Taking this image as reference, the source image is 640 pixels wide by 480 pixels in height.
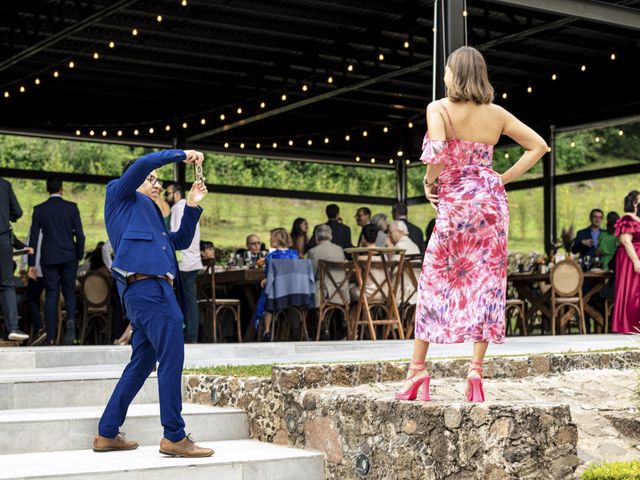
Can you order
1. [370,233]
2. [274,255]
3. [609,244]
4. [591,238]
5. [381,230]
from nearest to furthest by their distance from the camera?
[274,255] → [370,233] → [381,230] → [609,244] → [591,238]

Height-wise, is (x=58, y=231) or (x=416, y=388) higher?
(x=58, y=231)

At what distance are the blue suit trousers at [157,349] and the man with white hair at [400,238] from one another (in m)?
6.45

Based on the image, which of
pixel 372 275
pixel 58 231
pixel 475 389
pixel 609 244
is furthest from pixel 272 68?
pixel 475 389

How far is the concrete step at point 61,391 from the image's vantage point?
5023 millimetres

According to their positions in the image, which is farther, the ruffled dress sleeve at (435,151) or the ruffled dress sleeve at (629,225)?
the ruffled dress sleeve at (629,225)

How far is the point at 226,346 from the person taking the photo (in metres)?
7.84

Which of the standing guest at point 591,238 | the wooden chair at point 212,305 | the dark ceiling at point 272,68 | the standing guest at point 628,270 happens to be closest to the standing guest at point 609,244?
the standing guest at point 591,238

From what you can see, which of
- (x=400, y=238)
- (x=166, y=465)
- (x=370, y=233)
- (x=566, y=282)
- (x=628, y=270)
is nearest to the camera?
(x=166, y=465)

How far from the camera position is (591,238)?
13.2 m

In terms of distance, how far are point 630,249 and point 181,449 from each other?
683 cm

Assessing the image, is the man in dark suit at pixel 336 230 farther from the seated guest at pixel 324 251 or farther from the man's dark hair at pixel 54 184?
the man's dark hair at pixel 54 184

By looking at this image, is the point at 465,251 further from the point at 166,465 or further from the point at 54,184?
the point at 54,184

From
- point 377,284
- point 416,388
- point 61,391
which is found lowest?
point 61,391

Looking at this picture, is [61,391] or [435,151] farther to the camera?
[61,391]
